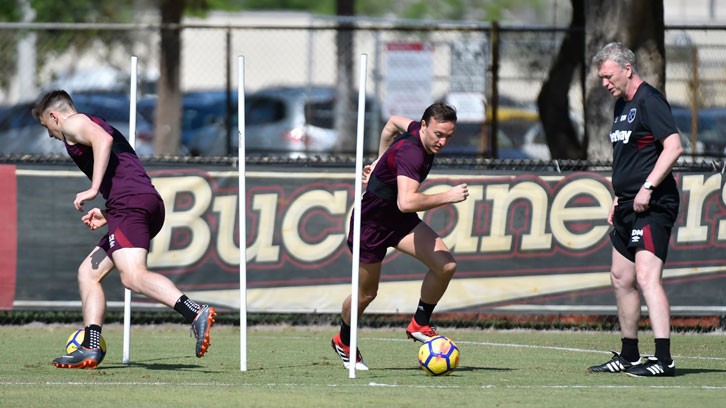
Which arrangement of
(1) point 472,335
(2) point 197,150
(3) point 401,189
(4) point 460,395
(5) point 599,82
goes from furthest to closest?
(2) point 197,150 → (5) point 599,82 → (1) point 472,335 → (3) point 401,189 → (4) point 460,395

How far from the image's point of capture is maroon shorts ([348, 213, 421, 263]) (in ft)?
25.7

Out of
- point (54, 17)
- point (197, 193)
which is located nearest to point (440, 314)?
point (197, 193)

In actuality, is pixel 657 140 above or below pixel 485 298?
above

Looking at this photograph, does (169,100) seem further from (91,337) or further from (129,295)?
(91,337)

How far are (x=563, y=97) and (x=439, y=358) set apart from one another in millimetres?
8782

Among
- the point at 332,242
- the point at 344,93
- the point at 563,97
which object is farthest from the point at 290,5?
the point at 332,242

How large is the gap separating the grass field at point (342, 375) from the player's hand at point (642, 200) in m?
1.19

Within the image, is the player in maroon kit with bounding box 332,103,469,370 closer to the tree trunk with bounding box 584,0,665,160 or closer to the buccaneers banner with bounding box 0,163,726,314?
the buccaneers banner with bounding box 0,163,726,314

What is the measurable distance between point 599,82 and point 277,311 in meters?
4.73

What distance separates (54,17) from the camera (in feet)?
101

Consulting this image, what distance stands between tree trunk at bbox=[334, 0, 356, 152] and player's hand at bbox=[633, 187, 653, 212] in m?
11.4

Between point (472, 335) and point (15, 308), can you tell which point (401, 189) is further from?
point (15, 308)

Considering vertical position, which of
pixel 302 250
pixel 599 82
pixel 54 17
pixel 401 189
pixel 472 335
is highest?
pixel 54 17

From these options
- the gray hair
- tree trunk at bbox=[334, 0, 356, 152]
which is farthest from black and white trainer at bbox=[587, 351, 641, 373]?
tree trunk at bbox=[334, 0, 356, 152]
